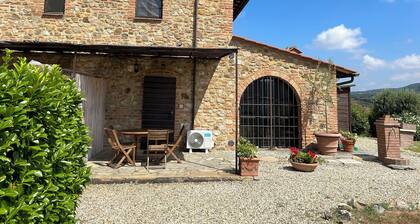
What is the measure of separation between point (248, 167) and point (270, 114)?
13.6 feet

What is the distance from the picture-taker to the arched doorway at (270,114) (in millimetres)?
8852

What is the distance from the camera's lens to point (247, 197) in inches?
163

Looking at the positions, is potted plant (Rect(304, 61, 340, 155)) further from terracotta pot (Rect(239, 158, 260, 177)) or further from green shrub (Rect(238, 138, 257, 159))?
terracotta pot (Rect(239, 158, 260, 177))

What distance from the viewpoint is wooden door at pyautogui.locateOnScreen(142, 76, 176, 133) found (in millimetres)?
8062

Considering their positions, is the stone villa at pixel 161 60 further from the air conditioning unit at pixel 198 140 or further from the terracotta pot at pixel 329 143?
the terracotta pot at pixel 329 143

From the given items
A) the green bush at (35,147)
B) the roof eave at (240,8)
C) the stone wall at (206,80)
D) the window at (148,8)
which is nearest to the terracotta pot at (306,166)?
the stone wall at (206,80)

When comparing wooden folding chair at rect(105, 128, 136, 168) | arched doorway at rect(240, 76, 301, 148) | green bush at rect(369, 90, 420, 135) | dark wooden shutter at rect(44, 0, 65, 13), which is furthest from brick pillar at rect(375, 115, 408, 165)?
dark wooden shutter at rect(44, 0, 65, 13)

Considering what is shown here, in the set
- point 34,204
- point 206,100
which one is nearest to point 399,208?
point 34,204

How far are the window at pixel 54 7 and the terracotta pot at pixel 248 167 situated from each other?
7.74m

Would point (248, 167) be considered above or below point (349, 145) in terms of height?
below

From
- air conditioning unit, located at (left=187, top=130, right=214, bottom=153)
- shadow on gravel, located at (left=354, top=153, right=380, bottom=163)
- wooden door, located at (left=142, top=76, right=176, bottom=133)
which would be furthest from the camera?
wooden door, located at (left=142, top=76, right=176, bottom=133)

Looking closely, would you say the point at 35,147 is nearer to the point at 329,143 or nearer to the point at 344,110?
the point at 329,143

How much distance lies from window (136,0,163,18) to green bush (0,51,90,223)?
6764 millimetres

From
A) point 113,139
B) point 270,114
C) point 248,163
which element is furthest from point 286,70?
point 113,139
